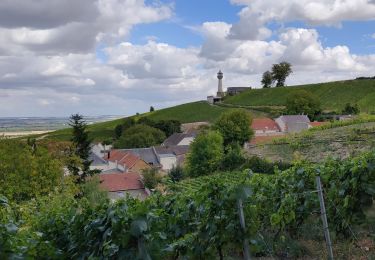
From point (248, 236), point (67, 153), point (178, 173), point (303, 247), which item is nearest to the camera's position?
point (248, 236)

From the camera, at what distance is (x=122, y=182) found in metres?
46.8

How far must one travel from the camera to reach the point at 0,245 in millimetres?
3705

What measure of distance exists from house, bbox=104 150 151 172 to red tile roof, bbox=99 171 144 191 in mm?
9807

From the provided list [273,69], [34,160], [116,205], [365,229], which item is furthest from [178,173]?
[273,69]

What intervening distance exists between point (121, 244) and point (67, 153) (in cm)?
3585

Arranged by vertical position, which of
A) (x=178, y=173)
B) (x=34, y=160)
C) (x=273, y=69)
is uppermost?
(x=273, y=69)

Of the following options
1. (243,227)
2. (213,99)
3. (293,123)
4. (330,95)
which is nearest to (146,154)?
(293,123)

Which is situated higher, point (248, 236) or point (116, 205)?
point (116, 205)

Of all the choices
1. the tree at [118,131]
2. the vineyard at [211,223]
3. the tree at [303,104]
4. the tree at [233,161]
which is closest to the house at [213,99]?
the tree at [118,131]

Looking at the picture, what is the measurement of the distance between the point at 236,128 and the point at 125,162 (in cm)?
1671

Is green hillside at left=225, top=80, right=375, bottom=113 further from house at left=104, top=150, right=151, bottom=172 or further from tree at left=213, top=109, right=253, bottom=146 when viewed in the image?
house at left=104, top=150, right=151, bottom=172

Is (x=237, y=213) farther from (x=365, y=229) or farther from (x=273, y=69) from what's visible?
(x=273, y=69)

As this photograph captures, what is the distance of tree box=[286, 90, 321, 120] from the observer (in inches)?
3214

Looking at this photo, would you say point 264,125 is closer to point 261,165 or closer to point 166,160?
point 166,160
